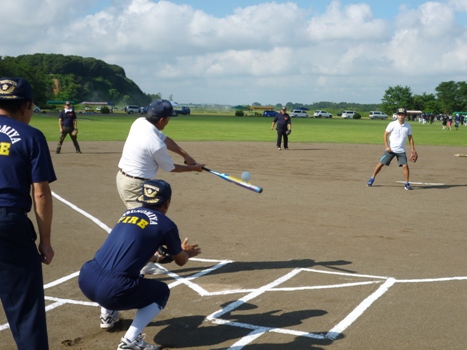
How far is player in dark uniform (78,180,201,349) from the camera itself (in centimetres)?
476

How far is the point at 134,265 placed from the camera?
15.7 feet

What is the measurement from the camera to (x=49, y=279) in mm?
7219

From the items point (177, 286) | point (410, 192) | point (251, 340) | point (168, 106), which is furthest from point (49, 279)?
point (410, 192)

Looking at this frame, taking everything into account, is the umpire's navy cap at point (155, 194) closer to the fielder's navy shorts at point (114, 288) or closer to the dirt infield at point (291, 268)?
the fielder's navy shorts at point (114, 288)

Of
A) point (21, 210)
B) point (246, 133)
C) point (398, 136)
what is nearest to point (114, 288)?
point (21, 210)

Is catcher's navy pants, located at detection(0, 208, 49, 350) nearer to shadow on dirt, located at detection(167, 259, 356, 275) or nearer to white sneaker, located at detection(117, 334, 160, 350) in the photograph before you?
white sneaker, located at detection(117, 334, 160, 350)

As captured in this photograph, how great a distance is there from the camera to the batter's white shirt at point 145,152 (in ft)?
23.1

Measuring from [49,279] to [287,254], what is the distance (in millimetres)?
3340

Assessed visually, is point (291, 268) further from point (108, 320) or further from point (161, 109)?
point (108, 320)

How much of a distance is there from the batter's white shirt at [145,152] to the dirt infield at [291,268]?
1.41 metres

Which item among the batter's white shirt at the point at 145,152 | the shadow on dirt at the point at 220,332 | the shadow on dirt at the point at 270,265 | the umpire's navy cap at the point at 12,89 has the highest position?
the umpire's navy cap at the point at 12,89

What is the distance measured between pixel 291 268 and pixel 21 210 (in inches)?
179

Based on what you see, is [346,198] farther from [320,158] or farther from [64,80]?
[64,80]

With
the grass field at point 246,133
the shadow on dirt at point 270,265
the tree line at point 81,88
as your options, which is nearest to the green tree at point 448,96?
the tree line at point 81,88
